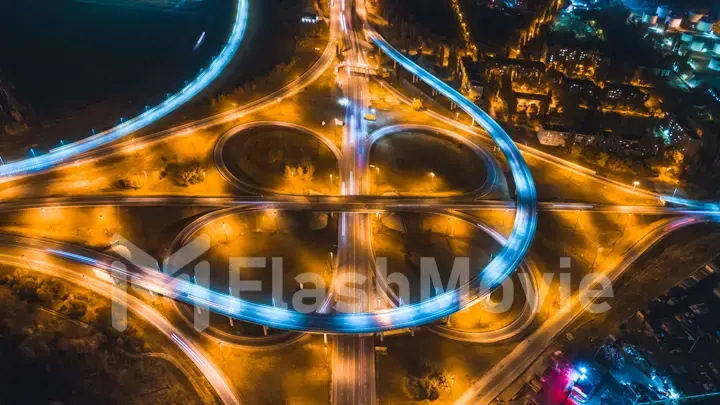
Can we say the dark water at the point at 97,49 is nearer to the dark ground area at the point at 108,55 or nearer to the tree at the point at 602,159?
the dark ground area at the point at 108,55

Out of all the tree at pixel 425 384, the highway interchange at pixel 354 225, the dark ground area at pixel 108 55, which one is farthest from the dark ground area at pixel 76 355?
the dark ground area at pixel 108 55

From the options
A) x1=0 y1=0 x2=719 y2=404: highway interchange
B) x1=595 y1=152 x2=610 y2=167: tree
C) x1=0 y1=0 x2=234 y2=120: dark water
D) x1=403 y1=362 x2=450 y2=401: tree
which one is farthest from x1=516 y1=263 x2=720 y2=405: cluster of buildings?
x1=0 y1=0 x2=234 y2=120: dark water

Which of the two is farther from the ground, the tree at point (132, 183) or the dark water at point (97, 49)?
the dark water at point (97, 49)

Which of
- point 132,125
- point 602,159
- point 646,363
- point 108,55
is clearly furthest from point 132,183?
point 602,159

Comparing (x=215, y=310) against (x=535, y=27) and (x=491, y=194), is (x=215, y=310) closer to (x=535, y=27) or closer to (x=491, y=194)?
(x=491, y=194)

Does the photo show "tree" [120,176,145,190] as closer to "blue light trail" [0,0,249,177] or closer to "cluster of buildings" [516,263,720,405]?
"blue light trail" [0,0,249,177]

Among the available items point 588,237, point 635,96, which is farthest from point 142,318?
point 635,96
